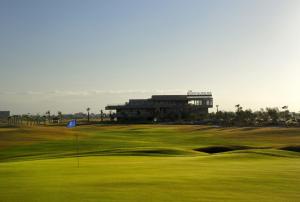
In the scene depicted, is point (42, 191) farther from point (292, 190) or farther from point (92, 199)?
point (292, 190)

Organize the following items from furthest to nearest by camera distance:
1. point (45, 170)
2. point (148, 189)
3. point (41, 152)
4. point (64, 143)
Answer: point (64, 143), point (41, 152), point (45, 170), point (148, 189)

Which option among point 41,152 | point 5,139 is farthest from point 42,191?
point 5,139

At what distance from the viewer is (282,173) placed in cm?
2602

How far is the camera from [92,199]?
17.0m

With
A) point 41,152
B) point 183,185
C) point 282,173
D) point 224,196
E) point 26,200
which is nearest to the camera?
point 26,200

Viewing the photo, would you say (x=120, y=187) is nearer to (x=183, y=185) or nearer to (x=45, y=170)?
(x=183, y=185)

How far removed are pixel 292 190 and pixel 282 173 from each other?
19.9 ft

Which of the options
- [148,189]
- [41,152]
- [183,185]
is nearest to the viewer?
[148,189]

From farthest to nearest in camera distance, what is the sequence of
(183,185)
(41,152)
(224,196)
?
(41,152) < (183,185) < (224,196)

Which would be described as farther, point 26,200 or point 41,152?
point 41,152

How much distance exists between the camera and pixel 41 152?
→ 55719mm

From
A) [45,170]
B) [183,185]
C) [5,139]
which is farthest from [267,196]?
[5,139]

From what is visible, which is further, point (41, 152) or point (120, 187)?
point (41, 152)

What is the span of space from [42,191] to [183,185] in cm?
614
